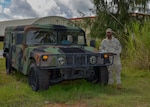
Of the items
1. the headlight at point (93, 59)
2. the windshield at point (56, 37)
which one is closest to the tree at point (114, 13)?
the windshield at point (56, 37)

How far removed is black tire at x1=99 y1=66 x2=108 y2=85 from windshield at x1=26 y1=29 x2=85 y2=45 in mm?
1165

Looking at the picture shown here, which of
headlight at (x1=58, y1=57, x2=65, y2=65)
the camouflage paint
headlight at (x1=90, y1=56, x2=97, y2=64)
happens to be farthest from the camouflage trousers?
headlight at (x1=58, y1=57, x2=65, y2=65)

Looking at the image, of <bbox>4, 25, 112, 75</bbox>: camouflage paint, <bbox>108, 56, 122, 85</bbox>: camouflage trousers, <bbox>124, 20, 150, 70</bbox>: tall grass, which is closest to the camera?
<bbox>4, 25, 112, 75</bbox>: camouflage paint

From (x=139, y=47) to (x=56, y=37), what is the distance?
4377mm

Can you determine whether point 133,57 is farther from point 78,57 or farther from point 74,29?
point 78,57

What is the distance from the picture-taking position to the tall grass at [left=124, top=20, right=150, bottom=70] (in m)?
10.5

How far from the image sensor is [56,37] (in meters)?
7.54

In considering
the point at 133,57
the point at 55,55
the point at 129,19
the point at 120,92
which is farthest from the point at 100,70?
the point at 129,19

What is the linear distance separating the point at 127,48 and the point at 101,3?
407 cm

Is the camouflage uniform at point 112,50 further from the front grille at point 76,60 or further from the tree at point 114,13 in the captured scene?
the tree at point 114,13

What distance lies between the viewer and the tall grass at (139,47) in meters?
10.5

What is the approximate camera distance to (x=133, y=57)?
1093cm

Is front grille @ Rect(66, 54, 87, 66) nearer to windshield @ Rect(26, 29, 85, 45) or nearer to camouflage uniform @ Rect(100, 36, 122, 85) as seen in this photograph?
camouflage uniform @ Rect(100, 36, 122, 85)

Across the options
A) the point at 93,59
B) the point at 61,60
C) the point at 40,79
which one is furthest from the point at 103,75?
the point at 40,79
